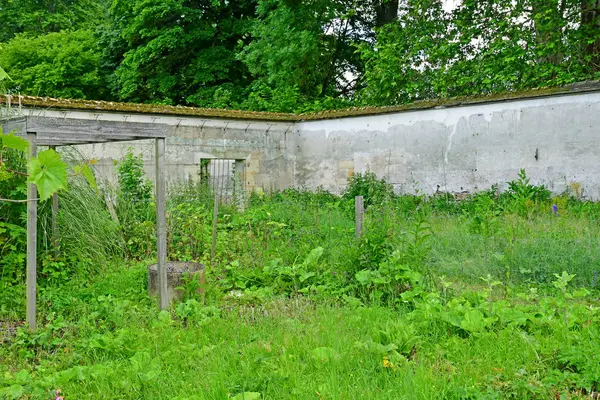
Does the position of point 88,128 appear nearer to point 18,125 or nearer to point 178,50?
point 18,125

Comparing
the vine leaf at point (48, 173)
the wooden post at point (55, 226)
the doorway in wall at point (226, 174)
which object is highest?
the doorway in wall at point (226, 174)

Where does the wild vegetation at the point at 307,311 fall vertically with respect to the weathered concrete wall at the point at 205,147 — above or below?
below

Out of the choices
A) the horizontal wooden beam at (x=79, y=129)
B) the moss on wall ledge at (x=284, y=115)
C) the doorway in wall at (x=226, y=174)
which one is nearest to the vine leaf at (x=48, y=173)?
the horizontal wooden beam at (x=79, y=129)

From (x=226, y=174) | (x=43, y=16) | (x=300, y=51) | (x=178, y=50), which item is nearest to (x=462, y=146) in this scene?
(x=226, y=174)

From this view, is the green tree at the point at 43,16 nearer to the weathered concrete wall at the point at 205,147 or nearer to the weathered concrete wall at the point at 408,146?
the weathered concrete wall at the point at 205,147

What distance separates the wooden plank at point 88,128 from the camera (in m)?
4.94

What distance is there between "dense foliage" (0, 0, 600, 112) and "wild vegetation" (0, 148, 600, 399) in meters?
7.77

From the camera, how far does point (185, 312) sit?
194 inches

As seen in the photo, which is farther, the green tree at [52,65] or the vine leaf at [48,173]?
the green tree at [52,65]

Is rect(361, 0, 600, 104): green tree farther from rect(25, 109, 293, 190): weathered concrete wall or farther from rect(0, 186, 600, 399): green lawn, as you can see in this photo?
rect(0, 186, 600, 399): green lawn

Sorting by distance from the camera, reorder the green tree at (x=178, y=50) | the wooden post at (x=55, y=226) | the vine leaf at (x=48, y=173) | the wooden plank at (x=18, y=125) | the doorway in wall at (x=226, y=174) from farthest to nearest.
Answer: the green tree at (x=178, y=50) < the doorway in wall at (x=226, y=174) < the wooden post at (x=55, y=226) < the wooden plank at (x=18, y=125) < the vine leaf at (x=48, y=173)

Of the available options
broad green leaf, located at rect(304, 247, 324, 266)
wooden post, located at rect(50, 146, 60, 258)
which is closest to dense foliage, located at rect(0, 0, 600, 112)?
broad green leaf, located at rect(304, 247, 324, 266)

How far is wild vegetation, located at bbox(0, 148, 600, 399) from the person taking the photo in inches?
134

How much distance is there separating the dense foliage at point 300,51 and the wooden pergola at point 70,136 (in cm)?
1150
